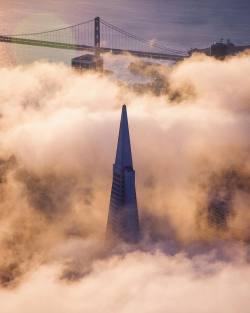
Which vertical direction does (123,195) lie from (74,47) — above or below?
below

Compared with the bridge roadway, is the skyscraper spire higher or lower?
lower

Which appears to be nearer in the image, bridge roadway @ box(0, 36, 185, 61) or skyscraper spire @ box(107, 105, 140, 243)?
skyscraper spire @ box(107, 105, 140, 243)

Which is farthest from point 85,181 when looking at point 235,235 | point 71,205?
point 235,235

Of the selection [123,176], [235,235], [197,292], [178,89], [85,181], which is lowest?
[197,292]

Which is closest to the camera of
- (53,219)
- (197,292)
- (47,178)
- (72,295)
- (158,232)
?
(72,295)

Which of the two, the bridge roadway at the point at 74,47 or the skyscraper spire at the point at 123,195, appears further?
the bridge roadway at the point at 74,47

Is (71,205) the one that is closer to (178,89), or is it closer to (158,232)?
(158,232)

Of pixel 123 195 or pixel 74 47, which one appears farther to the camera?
pixel 74 47

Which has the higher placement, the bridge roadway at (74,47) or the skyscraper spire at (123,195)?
the bridge roadway at (74,47)
